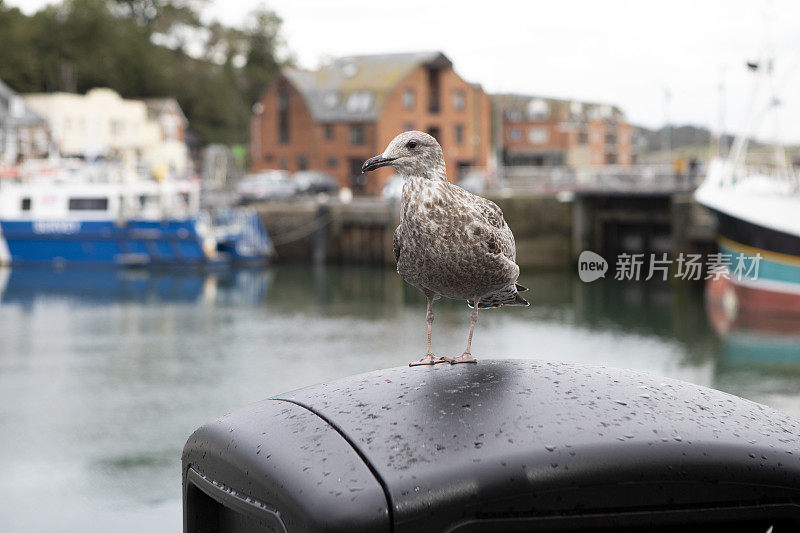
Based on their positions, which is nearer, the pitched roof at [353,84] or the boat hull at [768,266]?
the boat hull at [768,266]

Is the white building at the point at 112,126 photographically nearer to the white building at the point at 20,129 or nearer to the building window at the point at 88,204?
the white building at the point at 20,129

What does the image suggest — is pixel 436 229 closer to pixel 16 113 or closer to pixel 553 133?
pixel 16 113

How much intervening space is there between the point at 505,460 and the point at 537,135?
75813 mm

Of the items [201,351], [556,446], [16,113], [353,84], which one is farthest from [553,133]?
[556,446]

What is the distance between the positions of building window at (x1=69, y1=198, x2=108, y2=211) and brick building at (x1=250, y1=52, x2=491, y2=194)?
37.9ft

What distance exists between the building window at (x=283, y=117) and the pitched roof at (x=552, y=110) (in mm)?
17155

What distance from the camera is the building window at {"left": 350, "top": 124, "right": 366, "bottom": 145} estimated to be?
5106cm

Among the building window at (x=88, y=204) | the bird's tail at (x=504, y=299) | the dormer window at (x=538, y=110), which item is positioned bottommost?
the building window at (x=88, y=204)

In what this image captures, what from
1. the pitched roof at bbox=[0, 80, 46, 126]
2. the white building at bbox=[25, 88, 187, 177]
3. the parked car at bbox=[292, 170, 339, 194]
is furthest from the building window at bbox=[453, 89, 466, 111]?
the pitched roof at bbox=[0, 80, 46, 126]

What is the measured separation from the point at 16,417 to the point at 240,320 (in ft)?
37.0

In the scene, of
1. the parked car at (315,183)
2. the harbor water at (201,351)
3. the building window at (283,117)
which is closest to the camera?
the harbor water at (201,351)

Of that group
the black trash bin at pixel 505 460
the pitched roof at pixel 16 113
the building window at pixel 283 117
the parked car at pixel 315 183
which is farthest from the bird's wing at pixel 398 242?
the pitched roof at pixel 16 113

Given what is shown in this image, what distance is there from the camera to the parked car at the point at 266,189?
44.0 meters

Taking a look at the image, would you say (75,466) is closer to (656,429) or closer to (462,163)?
(656,429)
